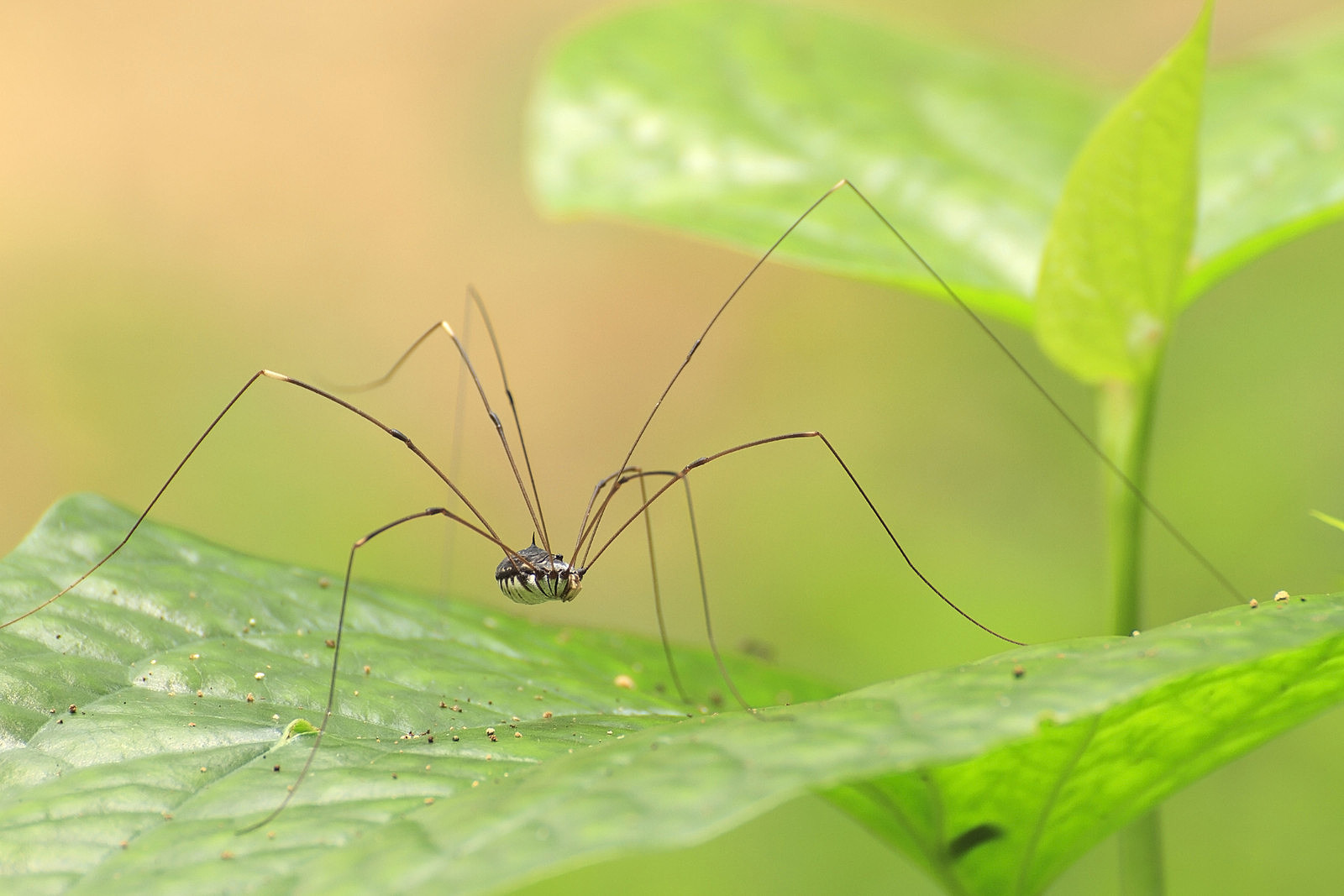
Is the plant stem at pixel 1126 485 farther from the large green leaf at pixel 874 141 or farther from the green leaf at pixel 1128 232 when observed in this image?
the large green leaf at pixel 874 141

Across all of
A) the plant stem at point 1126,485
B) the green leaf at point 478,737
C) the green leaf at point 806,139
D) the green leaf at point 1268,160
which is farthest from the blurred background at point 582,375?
the green leaf at point 478,737

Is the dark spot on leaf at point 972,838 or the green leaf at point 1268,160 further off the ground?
the green leaf at point 1268,160

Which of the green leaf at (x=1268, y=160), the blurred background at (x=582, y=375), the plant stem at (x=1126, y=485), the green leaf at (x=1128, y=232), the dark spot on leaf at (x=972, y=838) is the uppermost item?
the blurred background at (x=582, y=375)

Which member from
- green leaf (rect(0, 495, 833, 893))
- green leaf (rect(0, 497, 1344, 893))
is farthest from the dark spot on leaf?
green leaf (rect(0, 495, 833, 893))

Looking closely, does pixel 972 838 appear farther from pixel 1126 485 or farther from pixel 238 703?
pixel 238 703

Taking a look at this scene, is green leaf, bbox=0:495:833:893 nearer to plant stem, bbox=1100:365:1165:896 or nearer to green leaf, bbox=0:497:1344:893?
green leaf, bbox=0:497:1344:893
